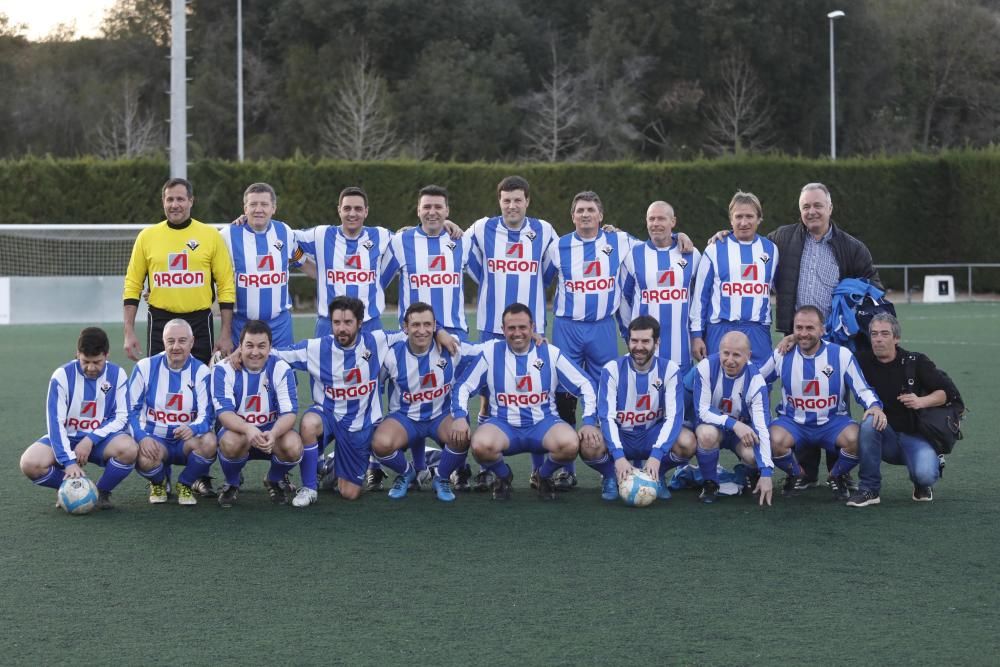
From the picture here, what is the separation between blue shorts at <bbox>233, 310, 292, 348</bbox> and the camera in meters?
6.61

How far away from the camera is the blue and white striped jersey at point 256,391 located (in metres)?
5.71

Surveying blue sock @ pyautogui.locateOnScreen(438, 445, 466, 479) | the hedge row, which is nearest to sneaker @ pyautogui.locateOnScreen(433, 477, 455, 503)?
blue sock @ pyautogui.locateOnScreen(438, 445, 466, 479)

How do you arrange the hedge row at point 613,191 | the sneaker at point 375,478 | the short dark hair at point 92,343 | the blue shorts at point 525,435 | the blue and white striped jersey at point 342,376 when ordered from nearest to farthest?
the short dark hair at point 92,343
the blue shorts at point 525,435
the blue and white striped jersey at point 342,376
the sneaker at point 375,478
the hedge row at point 613,191

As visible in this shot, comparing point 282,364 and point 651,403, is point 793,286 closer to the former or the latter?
point 651,403

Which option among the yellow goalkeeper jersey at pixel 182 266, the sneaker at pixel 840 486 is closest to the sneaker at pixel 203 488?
the yellow goalkeeper jersey at pixel 182 266

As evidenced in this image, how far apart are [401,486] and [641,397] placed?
3.85 feet

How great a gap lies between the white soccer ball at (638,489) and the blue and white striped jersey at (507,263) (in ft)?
4.20

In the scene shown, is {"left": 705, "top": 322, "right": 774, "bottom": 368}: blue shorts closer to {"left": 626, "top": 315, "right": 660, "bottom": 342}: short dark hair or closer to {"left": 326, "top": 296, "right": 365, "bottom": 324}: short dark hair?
{"left": 626, "top": 315, "right": 660, "bottom": 342}: short dark hair

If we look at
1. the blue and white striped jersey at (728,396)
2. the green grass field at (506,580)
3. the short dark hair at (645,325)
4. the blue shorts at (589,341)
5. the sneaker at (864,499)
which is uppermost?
the short dark hair at (645,325)

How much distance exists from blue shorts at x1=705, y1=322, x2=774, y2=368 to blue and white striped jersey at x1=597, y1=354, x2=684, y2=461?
708 millimetres

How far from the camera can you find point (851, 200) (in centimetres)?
2173

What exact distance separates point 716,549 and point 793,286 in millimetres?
2031

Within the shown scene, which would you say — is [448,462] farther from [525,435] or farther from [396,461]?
[525,435]

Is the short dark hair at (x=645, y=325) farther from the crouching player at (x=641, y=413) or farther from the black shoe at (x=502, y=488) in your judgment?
the black shoe at (x=502, y=488)
